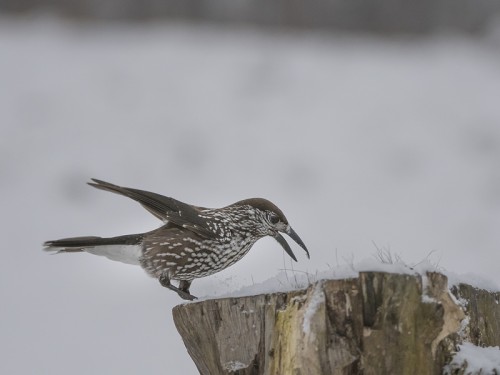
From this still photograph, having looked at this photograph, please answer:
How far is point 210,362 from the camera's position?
481cm

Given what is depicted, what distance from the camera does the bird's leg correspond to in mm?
6484

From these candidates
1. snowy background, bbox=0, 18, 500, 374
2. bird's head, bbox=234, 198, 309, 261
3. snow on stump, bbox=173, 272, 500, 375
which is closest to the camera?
snow on stump, bbox=173, 272, 500, 375

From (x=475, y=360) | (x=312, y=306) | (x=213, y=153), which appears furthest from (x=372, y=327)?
(x=213, y=153)

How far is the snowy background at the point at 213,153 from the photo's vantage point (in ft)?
30.3

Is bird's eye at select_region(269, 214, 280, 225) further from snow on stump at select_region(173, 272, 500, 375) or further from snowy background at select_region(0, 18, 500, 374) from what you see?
snow on stump at select_region(173, 272, 500, 375)

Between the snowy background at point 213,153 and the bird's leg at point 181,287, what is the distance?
16 cm

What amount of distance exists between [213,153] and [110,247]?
6.41m

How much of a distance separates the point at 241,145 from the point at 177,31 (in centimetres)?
404

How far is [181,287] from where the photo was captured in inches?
270

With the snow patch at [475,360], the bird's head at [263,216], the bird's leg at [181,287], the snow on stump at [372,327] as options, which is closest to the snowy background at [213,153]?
the bird's leg at [181,287]

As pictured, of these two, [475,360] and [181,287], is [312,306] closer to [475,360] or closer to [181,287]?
[475,360]

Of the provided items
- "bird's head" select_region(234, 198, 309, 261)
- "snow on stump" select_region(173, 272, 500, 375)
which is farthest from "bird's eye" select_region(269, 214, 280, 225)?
Answer: "snow on stump" select_region(173, 272, 500, 375)

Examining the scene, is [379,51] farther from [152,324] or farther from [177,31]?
[152,324]

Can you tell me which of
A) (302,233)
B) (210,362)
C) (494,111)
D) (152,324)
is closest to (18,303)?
(152,324)
